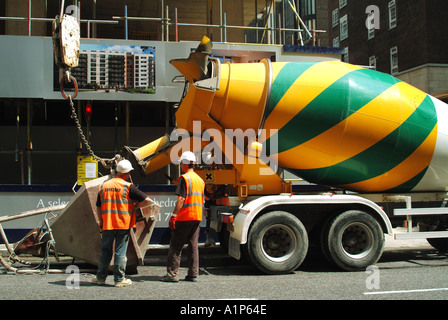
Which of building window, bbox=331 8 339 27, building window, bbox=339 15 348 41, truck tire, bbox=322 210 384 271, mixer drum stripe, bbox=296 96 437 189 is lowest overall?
truck tire, bbox=322 210 384 271

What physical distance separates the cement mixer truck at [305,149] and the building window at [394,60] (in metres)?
22.3

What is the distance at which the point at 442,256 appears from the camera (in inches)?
342

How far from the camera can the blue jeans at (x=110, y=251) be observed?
601cm

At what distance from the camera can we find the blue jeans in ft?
19.7

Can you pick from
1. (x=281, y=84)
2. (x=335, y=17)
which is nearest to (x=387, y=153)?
(x=281, y=84)

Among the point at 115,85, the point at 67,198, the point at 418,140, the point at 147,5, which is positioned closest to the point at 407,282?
the point at 418,140

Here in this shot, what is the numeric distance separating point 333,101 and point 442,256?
3.84 meters

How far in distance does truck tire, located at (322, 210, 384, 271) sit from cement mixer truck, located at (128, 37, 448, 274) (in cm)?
2

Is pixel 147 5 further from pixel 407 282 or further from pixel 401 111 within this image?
pixel 407 282

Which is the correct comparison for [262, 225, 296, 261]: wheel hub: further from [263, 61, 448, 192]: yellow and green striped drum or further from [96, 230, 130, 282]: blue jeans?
[96, 230, 130, 282]: blue jeans

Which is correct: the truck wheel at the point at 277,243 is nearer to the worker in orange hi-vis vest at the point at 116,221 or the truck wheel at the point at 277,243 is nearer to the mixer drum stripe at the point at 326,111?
the mixer drum stripe at the point at 326,111

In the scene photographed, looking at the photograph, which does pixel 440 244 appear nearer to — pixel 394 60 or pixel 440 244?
pixel 440 244

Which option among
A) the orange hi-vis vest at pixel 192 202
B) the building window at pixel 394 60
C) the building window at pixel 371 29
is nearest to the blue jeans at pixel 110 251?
the orange hi-vis vest at pixel 192 202

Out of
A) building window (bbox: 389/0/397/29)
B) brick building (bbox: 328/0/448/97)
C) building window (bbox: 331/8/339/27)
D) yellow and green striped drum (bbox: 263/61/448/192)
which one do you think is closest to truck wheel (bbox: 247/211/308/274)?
yellow and green striped drum (bbox: 263/61/448/192)
